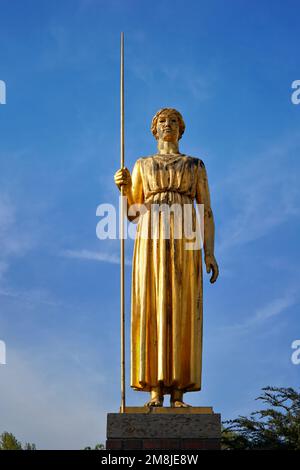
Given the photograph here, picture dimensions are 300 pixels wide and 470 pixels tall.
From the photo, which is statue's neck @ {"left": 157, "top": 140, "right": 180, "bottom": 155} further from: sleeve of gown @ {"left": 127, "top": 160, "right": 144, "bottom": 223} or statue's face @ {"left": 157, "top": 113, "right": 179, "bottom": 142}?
sleeve of gown @ {"left": 127, "top": 160, "right": 144, "bottom": 223}

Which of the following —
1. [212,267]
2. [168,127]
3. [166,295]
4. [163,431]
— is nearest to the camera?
[163,431]

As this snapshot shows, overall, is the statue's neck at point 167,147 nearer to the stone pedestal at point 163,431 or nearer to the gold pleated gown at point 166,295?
the gold pleated gown at point 166,295

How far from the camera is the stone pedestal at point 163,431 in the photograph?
29.7 ft

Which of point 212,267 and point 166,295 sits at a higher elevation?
point 212,267

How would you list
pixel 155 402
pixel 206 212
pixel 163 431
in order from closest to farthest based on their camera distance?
pixel 163 431 < pixel 155 402 < pixel 206 212

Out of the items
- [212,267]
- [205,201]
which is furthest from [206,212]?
[212,267]

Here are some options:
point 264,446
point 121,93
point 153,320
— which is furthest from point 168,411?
point 264,446

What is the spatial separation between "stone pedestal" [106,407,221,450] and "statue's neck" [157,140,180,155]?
3.63m

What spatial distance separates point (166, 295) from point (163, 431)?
5.66 ft

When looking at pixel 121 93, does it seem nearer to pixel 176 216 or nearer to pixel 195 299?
pixel 176 216

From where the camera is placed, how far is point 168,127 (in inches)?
436

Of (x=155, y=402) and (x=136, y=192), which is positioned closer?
(x=155, y=402)

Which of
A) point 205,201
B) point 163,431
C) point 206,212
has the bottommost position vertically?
point 163,431

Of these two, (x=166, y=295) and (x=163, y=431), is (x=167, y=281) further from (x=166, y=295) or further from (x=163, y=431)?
(x=163, y=431)
